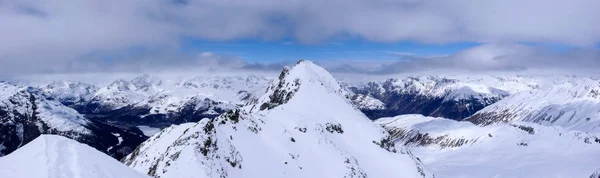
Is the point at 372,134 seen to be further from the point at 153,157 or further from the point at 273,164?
the point at 153,157

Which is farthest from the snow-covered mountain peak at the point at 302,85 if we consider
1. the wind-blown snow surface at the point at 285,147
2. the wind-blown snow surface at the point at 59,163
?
the wind-blown snow surface at the point at 59,163

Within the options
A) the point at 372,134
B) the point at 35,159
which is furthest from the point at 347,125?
the point at 35,159

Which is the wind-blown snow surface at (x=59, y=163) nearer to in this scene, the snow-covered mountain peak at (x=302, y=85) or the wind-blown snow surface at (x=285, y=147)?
the wind-blown snow surface at (x=285, y=147)

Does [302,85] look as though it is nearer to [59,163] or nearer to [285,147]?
[285,147]

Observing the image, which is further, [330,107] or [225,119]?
[330,107]

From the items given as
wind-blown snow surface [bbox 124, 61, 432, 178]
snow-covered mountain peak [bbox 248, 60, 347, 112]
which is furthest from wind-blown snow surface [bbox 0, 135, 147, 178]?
snow-covered mountain peak [bbox 248, 60, 347, 112]

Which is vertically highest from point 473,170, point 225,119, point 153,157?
point 225,119

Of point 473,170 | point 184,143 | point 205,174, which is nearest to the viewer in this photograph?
point 205,174
